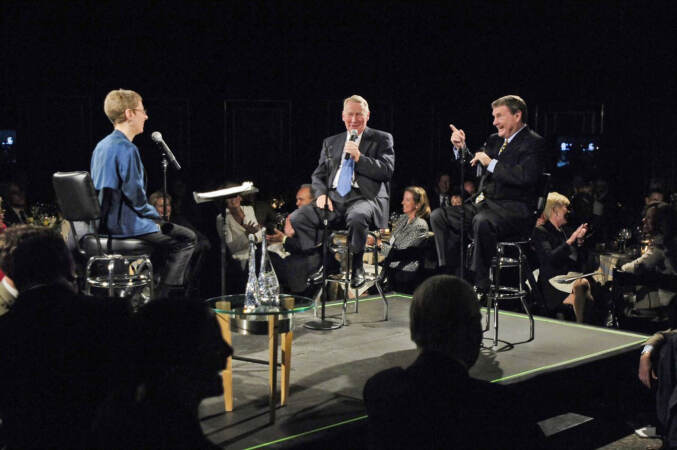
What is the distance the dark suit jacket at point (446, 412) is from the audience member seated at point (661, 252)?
12.5ft

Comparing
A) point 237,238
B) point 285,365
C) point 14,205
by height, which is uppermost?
point 14,205

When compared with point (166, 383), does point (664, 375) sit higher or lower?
lower

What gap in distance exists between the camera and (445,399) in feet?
5.37

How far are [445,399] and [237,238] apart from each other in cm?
474

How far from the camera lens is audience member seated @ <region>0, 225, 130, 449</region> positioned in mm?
2016

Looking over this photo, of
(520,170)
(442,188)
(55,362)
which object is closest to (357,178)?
(520,170)

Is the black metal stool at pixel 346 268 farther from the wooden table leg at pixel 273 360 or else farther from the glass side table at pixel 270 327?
the wooden table leg at pixel 273 360

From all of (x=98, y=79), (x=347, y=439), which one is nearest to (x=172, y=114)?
(x=98, y=79)

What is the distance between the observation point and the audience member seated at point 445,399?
161 cm

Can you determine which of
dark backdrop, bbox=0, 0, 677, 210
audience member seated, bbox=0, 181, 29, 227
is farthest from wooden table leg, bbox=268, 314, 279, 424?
dark backdrop, bbox=0, 0, 677, 210

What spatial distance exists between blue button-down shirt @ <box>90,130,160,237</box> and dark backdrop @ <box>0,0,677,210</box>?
5107 mm

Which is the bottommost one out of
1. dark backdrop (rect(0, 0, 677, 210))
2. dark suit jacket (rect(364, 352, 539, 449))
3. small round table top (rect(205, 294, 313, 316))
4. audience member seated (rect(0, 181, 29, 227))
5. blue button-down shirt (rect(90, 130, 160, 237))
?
small round table top (rect(205, 294, 313, 316))

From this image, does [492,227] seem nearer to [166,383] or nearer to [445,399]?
[445,399]

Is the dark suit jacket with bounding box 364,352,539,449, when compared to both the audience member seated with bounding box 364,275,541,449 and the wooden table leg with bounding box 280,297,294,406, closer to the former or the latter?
the audience member seated with bounding box 364,275,541,449
